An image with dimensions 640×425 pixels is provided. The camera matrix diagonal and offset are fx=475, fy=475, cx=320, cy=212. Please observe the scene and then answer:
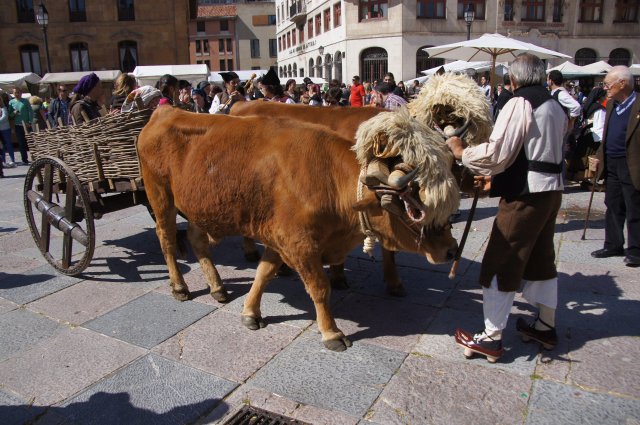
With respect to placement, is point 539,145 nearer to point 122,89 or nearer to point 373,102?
point 373,102

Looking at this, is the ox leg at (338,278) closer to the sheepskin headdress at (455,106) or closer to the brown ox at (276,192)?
the brown ox at (276,192)

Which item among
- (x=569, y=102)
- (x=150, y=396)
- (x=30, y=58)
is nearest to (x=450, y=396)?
(x=150, y=396)

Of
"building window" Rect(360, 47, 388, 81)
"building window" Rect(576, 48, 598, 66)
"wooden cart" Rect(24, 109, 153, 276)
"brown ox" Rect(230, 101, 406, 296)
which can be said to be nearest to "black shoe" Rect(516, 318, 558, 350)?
"brown ox" Rect(230, 101, 406, 296)

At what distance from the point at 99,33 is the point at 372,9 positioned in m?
20.2

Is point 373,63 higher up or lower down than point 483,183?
higher up

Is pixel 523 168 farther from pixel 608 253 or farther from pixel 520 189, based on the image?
pixel 608 253

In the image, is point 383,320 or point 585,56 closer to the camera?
point 383,320

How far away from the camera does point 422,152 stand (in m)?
2.83

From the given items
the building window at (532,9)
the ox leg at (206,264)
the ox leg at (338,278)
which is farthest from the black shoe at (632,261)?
the building window at (532,9)

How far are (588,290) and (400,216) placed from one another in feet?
8.28

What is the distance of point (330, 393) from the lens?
9.76 feet

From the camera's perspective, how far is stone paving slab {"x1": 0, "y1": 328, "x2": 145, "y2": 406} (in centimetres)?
307

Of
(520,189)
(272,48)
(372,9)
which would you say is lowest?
(520,189)

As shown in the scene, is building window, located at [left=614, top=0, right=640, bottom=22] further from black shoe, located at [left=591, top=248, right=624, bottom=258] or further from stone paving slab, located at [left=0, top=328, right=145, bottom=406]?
stone paving slab, located at [left=0, top=328, right=145, bottom=406]
